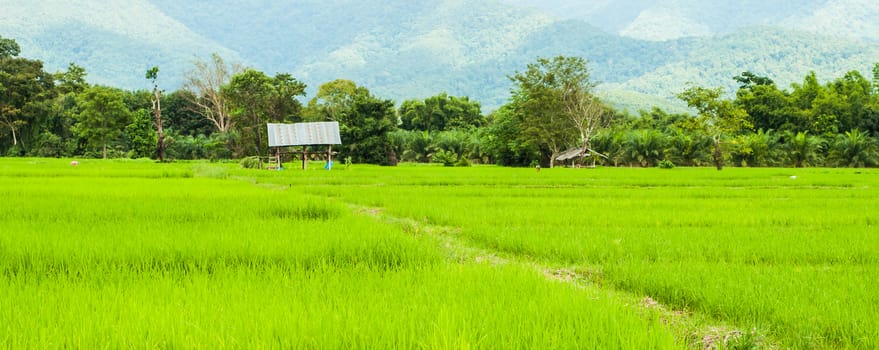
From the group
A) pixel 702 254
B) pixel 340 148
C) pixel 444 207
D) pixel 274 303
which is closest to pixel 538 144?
pixel 340 148

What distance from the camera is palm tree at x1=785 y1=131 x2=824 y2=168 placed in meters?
35.9

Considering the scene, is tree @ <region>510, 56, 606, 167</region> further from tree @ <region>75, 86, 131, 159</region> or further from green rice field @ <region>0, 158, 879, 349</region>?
green rice field @ <region>0, 158, 879, 349</region>

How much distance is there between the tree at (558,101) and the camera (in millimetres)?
35688

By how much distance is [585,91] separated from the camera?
36844 millimetres

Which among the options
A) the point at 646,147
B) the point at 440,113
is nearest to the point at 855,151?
the point at 646,147

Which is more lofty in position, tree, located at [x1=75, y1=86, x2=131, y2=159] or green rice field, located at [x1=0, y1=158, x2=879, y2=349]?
tree, located at [x1=75, y1=86, x2=131, y2=159]

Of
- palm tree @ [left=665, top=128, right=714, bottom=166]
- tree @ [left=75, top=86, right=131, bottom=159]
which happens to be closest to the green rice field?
palm tree @ [left=665, top=128, right=714, bottom=166]

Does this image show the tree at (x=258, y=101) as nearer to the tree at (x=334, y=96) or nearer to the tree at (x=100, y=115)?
the tree at (x=100, y=115)

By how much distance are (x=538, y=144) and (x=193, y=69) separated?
114ft

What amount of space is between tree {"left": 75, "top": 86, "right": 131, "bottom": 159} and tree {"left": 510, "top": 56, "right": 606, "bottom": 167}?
27.0m

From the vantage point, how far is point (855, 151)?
35.5m

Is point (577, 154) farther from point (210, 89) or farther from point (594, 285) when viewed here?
point (210, 89)

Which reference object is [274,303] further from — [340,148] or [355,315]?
[340,148]

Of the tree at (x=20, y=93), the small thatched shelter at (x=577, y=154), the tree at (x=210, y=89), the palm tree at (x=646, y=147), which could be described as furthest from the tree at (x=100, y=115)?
the palm tree at (x=646, y=147)
